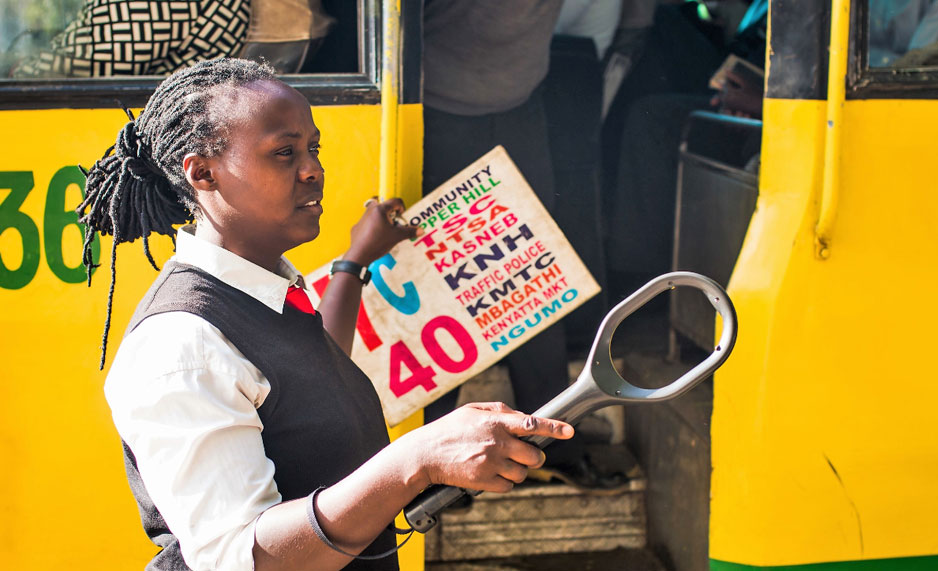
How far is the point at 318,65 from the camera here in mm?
1842

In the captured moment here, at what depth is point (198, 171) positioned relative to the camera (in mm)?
1246

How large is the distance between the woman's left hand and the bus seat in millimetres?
924

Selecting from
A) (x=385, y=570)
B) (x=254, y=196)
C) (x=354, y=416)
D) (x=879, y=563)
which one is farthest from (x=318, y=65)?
(x=879, y=563)

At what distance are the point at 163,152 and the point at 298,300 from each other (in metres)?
0.27

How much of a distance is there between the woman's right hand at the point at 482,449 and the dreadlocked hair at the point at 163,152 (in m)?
0.49

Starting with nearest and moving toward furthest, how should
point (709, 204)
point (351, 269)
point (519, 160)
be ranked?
point (351, 269) < point (519, 160) < point (709, 204)

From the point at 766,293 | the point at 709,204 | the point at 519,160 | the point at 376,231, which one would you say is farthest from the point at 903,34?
the point at 376,231

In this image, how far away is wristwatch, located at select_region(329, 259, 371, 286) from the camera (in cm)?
175

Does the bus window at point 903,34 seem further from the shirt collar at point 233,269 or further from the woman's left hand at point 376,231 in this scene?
the shirt collar at point 233,269

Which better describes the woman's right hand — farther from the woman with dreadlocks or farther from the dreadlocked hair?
the dreadlocked hair

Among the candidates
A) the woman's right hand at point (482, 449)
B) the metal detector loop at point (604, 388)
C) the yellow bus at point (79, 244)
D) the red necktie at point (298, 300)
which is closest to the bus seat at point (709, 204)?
the yellow bus at point (79, 244)

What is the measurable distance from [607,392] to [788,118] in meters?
0.89

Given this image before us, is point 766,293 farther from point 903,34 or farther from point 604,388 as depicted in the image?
point 604,388

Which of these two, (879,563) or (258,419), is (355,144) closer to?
(258,419)
